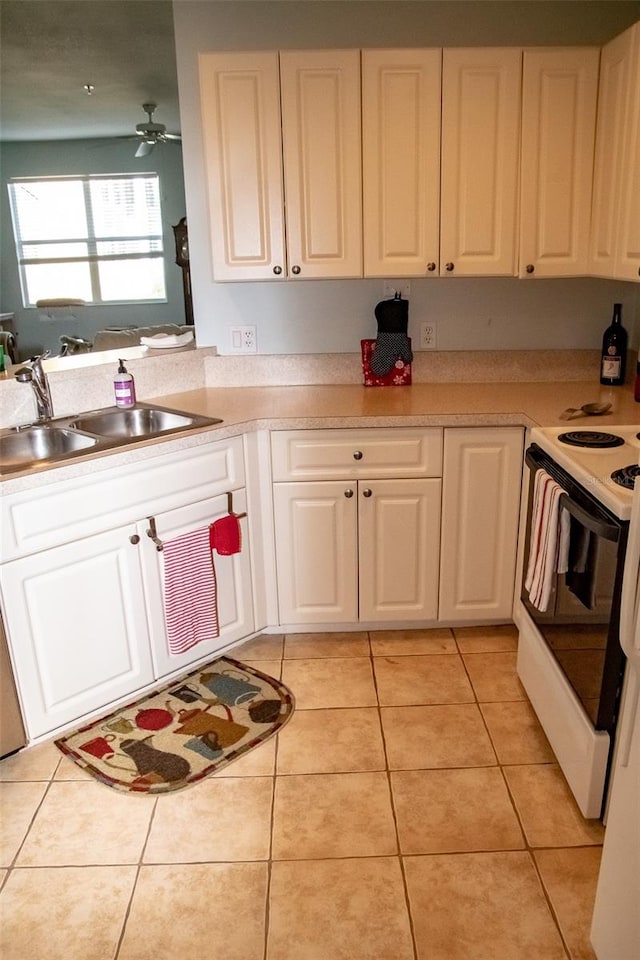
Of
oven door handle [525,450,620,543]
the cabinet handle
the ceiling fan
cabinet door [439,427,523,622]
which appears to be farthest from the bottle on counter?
the ceiling fan

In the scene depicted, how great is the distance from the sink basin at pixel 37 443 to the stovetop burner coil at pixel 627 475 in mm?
1593

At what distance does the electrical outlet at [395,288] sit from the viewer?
293 cm

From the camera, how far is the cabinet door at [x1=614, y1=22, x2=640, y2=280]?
2217 millimetres

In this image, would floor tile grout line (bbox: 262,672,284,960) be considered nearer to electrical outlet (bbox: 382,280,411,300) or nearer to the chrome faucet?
the chrome faucet

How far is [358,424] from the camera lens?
2.45 m

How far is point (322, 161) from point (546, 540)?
1.60 meters

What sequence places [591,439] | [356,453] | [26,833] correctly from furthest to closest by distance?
[356,453] → [591,439] → [26,833]

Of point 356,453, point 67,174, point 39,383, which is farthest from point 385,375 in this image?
point 67,174

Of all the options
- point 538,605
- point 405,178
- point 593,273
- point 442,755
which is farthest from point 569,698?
point 405,178

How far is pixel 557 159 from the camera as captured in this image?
2521 mm

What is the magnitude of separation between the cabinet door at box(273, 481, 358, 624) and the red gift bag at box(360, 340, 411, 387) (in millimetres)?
601

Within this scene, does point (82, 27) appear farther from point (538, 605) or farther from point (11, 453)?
point (538, 605)

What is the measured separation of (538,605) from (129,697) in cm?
136

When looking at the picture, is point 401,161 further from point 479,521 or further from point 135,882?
point 135,882
